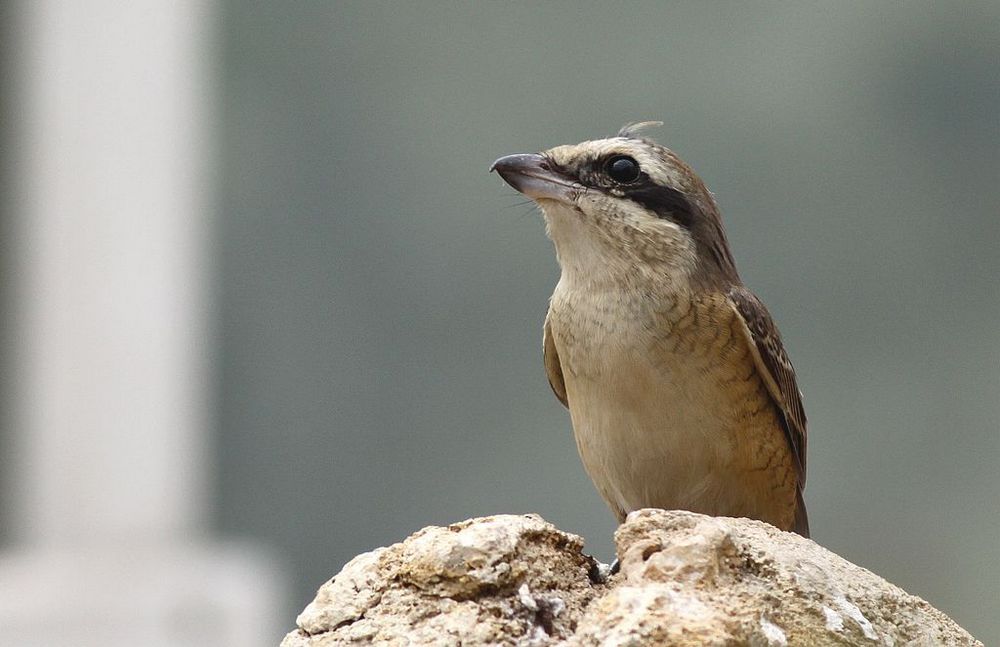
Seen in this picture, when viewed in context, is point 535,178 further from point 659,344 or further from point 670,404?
point 670,404

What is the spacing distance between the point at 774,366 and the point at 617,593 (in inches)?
71.2

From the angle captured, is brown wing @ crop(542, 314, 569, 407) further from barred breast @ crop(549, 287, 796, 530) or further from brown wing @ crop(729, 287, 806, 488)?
brown wing @ crop(729, 287, 806, 488)

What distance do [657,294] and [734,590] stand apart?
1.59 meters

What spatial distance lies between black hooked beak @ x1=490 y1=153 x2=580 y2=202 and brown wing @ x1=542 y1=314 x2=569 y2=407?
1.42ft

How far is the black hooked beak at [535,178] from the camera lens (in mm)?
4195

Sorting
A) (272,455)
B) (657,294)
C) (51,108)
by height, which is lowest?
(272,455)

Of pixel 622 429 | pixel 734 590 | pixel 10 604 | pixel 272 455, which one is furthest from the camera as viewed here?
pixel 272 455

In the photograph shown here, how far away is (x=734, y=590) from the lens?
2697 millimetres

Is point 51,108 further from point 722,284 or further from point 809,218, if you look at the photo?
point 722,284

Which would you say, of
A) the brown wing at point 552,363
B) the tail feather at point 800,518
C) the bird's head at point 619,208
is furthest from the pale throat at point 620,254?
the tail feather at point 800,518

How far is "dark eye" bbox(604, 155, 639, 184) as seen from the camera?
4340 millimetres

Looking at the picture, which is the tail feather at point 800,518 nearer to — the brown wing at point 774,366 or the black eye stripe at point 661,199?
the brown wing at point 774,366

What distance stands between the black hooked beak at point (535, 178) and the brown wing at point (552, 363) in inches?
17.0

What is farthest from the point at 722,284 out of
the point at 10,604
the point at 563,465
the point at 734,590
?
the point at 10,604
